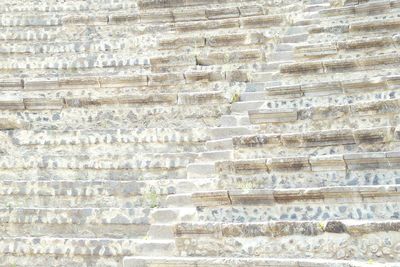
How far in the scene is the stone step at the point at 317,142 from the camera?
473 cm

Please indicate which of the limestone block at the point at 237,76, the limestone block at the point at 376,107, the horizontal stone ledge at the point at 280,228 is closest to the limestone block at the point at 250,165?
the horizontal stone ledge at the point at 280,228

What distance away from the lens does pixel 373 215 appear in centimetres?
418

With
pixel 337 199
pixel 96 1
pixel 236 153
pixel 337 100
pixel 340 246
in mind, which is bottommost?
pixel 340 246

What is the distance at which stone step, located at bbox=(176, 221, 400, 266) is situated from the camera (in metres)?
3.86

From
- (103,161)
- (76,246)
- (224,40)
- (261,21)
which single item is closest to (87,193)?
(103,161)

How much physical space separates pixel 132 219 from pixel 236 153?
1007mm

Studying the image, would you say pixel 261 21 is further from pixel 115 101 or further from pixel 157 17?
pixel 115 101

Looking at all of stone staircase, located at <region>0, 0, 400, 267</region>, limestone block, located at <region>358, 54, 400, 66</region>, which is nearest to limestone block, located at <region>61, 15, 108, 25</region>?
stone staircase, located at <region>0, 0, 400, 267</region>

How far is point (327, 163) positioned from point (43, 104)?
3403 mm

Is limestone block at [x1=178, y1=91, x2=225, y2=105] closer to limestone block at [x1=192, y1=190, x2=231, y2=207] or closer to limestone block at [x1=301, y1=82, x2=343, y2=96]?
limestone block at [x1=301, y1=82, x2=343, y2=96]

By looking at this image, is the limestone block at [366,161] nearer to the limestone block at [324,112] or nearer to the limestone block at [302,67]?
the limestone block at [324,112]

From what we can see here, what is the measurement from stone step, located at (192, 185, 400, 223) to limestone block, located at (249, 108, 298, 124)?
1.15 m

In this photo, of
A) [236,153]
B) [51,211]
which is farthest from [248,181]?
[51,211]

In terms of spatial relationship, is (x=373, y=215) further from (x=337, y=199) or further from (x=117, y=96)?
(x=117, y=96)
